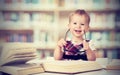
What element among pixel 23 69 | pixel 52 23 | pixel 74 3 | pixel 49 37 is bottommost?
pixel 23 69

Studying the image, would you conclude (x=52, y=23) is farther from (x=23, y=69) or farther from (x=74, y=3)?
(x=23, y=69)

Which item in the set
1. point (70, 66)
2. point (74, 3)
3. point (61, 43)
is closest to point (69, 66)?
point (70, 66)

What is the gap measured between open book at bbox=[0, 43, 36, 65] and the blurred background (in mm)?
37

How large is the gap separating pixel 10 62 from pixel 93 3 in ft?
2.45

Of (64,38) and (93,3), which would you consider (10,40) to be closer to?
(64,38)

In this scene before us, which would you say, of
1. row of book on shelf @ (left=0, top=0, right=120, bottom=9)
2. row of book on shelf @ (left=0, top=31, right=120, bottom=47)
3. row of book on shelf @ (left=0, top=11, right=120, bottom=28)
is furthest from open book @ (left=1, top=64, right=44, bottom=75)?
row of book on shelf @ (left=0, top=0, right=120, bottom=9)

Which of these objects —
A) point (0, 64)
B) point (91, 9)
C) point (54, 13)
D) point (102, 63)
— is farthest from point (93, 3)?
point (0, 64)

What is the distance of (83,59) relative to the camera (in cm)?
229

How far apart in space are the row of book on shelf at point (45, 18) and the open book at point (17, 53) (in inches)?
6.5

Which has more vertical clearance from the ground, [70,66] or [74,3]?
[74,3]

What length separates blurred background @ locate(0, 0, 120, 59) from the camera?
229 cm

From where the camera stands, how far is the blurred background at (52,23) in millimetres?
2287

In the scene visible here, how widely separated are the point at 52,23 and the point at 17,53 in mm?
336

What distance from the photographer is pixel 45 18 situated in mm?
2293
